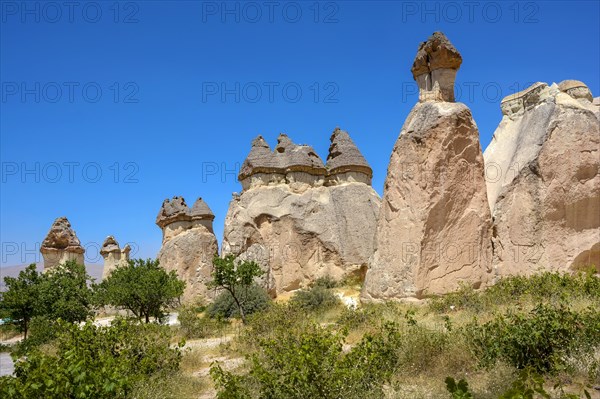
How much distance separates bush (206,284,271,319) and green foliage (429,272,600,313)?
21.9 feet

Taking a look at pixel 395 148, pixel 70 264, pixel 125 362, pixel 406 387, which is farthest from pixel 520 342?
pixel 70 264

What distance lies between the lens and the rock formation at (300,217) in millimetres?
19641

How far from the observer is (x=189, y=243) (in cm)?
2300

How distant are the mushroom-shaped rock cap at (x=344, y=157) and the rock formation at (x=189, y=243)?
21.1ft

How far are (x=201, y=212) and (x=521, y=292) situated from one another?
1656 cm

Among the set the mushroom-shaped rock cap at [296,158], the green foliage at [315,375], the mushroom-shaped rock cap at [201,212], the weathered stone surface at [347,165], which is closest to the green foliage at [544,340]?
the green foliage at [315,375]

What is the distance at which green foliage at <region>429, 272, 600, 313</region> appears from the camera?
9.09 meters

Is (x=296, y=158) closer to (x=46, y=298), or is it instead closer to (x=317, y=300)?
(x=317, y=300)

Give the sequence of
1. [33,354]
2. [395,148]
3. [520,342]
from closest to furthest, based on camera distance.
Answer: [33,354], [520,342], [395,148]

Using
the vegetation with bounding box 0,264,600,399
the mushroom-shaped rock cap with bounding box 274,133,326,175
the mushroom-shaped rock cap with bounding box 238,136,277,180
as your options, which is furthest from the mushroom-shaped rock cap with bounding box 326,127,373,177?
the vegetation with bounding box 0,264,600,399

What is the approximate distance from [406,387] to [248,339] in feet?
14.7

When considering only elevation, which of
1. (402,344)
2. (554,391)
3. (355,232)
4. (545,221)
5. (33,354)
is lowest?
(554,391)

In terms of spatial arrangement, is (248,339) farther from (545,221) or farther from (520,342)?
(545,221)

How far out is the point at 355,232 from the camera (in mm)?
20141
